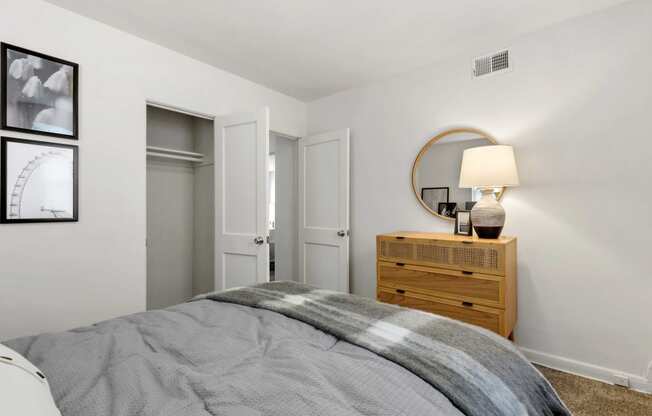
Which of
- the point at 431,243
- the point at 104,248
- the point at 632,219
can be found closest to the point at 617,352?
the point at 632,219

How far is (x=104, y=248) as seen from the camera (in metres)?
2.49

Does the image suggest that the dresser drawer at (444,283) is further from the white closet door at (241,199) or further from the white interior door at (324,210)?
the white closet door at (241,199)

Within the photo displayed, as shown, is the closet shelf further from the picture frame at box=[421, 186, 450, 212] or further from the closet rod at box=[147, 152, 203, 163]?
the picture frame at box=[421, 186, 450, 212]

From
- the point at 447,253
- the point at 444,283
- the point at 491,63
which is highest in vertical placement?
the point at 491,63

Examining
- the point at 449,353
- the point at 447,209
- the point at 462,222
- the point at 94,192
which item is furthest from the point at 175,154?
the point at 449,353

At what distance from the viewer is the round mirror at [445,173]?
2.93m

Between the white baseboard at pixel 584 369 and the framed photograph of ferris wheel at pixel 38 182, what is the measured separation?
140 inches

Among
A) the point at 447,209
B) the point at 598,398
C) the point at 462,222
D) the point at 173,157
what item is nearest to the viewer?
the point at 598,398

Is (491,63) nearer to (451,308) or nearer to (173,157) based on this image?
(451,308)

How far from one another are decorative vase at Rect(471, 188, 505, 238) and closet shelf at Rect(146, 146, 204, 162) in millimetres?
2933

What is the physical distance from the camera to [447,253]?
2.55 metres

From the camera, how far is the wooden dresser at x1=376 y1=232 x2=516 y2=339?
2.33 meters

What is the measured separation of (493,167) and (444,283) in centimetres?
93

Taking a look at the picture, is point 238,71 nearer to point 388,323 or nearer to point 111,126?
point 111,126
